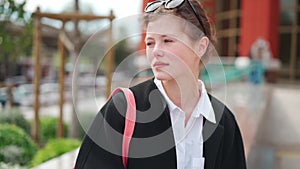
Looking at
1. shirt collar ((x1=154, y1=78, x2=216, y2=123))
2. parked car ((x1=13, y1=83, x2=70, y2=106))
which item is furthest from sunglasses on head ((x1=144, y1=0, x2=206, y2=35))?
parked car ((x1=13, y1=83, x2=70, y2=106))

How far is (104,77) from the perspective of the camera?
4.87 m

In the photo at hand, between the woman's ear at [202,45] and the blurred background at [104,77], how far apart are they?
0.60ft

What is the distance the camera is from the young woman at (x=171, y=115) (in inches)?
68.8

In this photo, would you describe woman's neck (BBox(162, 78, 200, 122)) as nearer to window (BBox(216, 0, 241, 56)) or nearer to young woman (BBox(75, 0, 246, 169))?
young woman (BBox(75, 0, 246, 169))

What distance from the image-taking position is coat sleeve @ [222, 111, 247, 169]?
1950 mm

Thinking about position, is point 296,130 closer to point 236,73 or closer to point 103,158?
point 236,73

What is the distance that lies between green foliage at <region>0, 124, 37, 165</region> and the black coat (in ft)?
10.2

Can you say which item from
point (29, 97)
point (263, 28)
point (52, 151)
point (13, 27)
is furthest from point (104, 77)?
point (263, 28)

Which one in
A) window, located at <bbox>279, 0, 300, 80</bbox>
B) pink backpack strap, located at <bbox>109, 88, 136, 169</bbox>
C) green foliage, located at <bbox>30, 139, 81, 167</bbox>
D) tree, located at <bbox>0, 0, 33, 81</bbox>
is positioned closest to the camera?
pink backpack strap, located at <bbox>109, 88, 136, 169</bbox>

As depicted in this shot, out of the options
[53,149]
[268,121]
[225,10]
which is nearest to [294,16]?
[225,10]

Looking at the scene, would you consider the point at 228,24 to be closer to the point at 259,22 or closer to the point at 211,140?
the point at 259,22

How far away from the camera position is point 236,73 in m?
13.6

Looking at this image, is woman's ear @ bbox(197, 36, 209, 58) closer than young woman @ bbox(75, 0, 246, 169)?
No

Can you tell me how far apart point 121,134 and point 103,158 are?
4.5 inches
